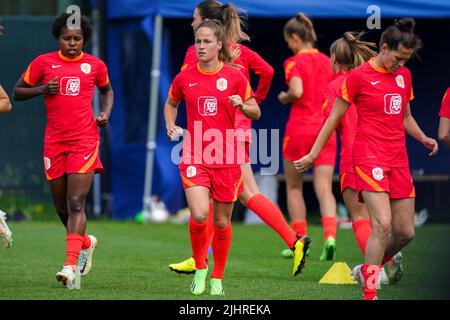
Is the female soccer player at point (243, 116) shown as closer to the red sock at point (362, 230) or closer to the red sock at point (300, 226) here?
the red sock at point (362, 230)

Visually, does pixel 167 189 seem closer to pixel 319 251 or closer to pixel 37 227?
pixel 37 227

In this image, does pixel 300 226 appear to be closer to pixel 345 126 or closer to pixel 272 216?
pixel 272 216

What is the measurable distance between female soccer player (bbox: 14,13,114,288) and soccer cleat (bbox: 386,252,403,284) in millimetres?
2343

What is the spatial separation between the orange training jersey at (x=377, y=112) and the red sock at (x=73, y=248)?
2.11m

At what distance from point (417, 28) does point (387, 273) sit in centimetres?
843

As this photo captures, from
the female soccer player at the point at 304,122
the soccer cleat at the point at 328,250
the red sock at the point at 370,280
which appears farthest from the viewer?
the female soccer player at the point at 304,122

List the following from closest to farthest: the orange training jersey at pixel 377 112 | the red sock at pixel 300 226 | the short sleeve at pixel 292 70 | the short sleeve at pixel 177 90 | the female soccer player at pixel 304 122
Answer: the orange training jersey at pixel 377 112, the short sleeve at pixel 177 90, the red sock at pixel 300 226, the female soccer player at pixel 304 122, the short sleeve at pixel 292 70

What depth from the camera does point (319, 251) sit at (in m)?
11.6

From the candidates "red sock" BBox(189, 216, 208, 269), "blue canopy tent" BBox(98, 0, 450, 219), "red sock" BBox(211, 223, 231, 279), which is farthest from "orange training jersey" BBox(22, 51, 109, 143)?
"blue canopy tent" BBox(98, 0, 450, 219)

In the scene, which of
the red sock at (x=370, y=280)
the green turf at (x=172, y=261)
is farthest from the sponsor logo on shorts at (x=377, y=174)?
the green turf at (x=172, y=261)

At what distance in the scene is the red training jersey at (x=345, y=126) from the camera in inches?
346

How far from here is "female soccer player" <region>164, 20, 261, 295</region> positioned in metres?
7.60
